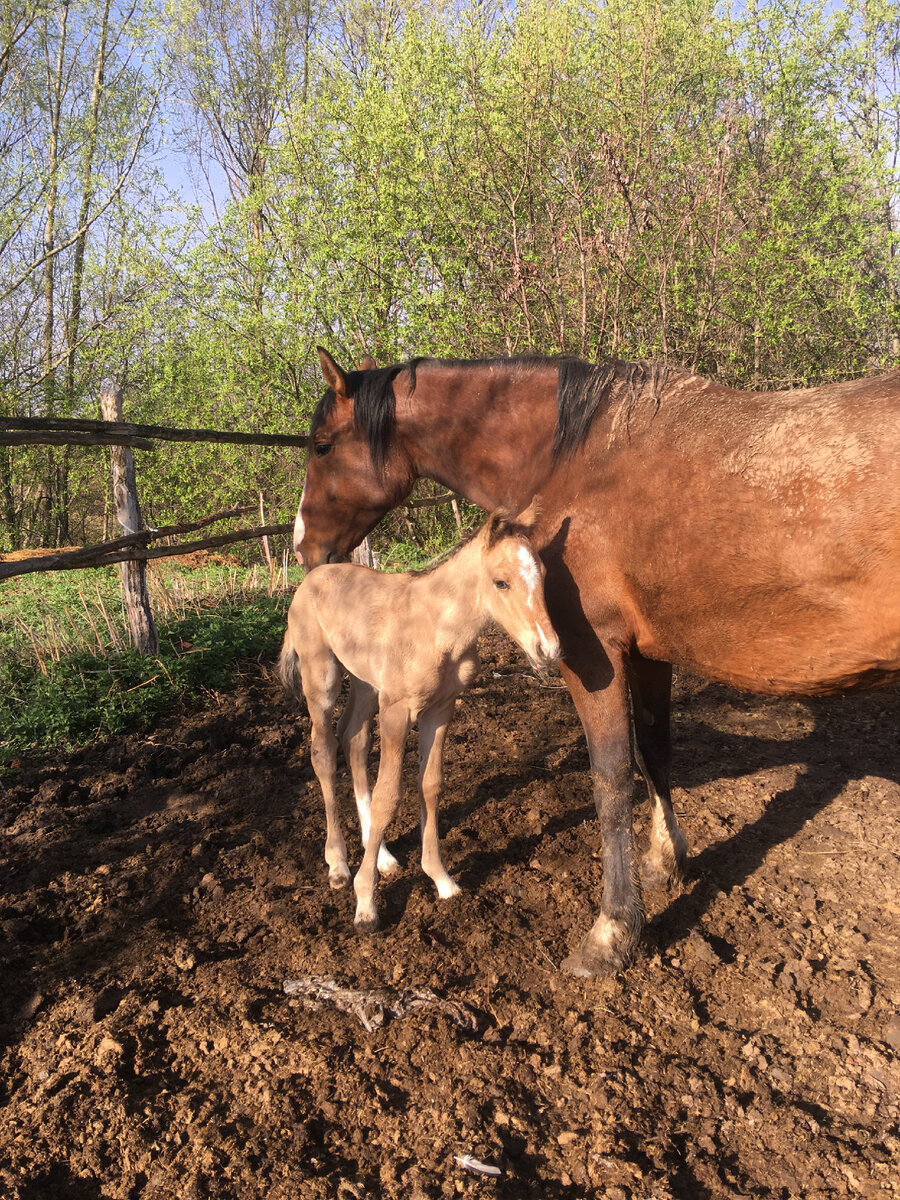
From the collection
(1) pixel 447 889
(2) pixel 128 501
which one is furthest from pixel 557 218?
(1) pixel 447 889

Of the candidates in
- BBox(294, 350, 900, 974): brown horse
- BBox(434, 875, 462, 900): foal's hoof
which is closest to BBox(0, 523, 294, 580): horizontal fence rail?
BBox(294, 350, 900, 974): brown horse

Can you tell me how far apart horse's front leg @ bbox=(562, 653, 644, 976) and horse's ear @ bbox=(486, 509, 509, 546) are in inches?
22.6

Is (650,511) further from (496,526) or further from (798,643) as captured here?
(798,643)

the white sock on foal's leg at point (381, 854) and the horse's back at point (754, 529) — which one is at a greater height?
the horse's back at point (754, 529)

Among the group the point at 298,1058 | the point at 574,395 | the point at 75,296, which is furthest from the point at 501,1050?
the point at 75,296

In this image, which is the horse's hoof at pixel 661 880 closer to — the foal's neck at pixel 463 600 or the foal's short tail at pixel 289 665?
the foal's neck at pixel 463 600

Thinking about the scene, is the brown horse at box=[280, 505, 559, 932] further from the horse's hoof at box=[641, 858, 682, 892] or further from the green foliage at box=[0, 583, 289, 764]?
the green foliage at box=[0, 583, 289, 764]

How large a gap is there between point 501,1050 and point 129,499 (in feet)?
16.7

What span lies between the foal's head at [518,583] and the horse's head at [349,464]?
78 centimetres

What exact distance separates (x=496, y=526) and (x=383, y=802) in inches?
51.8

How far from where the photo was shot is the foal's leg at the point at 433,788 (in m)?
3.51

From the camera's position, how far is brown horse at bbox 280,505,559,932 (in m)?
3.02

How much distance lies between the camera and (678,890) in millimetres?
3646

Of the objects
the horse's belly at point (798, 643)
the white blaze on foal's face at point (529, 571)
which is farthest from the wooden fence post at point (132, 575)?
the horse's belly at point (798, 643)
